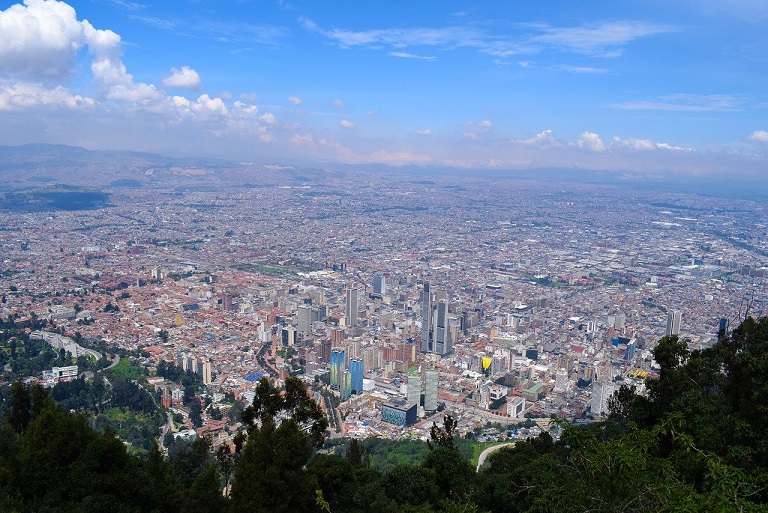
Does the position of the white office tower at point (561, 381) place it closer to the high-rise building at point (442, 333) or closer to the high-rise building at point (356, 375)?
the high-rise building at point (442, 333)

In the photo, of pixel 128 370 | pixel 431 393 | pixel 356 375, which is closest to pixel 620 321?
pixel 431 393

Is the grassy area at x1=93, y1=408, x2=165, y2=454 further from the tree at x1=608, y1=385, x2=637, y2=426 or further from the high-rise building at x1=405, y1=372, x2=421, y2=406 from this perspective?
the tree at x1=608, y1=385, x2=637, y2=426

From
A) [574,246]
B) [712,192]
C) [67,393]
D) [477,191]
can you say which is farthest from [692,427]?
[712,192]

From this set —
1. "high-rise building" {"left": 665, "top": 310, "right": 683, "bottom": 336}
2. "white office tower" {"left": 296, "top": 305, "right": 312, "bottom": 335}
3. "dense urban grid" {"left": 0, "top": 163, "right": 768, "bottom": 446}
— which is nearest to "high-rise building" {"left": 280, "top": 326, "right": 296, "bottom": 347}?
"dense urban grid" {"left": 0, "top": 163, "right": 768, "bottom": 446}

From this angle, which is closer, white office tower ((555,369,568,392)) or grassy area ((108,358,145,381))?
white office tower ((555,369,568,392))

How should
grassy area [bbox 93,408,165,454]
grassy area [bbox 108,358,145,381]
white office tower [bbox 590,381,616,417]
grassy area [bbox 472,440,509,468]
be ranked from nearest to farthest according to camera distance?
grassy area [bbox 472,440,509,468]
grassy area [bbox 93,408,165,454]
white office tower [bbox 590,381,616,417]
grassy area [bbox 108,358,145,381]
